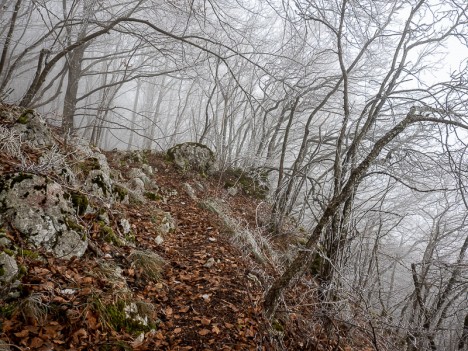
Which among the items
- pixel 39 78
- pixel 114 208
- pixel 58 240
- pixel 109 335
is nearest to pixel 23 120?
pixel 39 78

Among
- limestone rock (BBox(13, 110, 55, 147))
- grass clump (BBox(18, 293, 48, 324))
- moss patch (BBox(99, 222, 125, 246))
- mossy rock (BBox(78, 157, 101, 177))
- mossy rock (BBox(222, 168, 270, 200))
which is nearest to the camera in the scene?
grass clump (BBox(18, 293, 48, 324))

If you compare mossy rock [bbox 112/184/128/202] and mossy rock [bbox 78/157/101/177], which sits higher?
mossy rock [bbox 78/157/101/177]

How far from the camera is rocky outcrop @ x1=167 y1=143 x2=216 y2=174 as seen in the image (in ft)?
23.6

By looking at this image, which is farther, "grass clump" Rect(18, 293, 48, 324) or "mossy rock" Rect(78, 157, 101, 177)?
"mossy rock" Rect(78, 157, 101, 177)

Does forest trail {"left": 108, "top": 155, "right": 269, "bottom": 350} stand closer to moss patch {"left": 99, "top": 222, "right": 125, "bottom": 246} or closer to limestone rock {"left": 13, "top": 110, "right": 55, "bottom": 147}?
moss patch {"left": 99, "top": 222, "right": 125, "bottom": 246}

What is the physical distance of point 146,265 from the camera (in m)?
3.05

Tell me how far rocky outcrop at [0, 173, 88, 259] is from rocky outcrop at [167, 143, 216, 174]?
434 centimetres

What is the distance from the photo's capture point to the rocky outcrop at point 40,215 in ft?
7.99

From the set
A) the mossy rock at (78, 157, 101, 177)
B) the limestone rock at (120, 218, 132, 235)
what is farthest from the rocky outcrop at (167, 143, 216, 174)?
the limestone rock at (120, 218, 132, 235)

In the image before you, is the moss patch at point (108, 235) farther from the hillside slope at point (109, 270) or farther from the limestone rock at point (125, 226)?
the limestone rock at point (125, 226)

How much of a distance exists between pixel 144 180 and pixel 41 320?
3513 mm

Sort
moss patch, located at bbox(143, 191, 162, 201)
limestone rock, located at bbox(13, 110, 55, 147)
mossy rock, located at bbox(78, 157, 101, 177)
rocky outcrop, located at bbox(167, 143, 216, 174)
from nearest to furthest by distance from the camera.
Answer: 1. limestone rock, located at bbox(13, 110, 55, 147)
2. mossy rock, located at bbox(78, 157, 101, 177)
3. moss patch, located at bbox(143, 191, 162, 201)
4. rocky outcrop, located at bbox(167, 143, 216, 174)

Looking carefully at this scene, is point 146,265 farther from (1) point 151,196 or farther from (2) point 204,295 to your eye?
(1) point 151,196

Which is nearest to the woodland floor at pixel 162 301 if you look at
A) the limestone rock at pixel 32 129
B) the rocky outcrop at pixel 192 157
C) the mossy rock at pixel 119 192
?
the mossy rock at pixel 119 192
